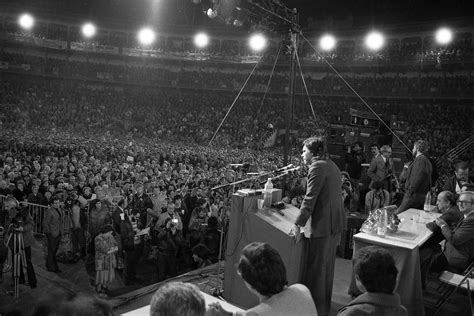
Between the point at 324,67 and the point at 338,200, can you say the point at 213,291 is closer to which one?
the point at 338,200

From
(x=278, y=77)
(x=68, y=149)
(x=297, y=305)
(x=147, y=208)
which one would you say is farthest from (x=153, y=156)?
(x=278, y=77)

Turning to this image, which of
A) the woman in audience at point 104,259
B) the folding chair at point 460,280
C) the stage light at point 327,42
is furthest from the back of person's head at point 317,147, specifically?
the stage light at point 327,42

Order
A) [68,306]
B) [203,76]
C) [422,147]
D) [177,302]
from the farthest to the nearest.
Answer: [203,76] → [422,147] → [177,302] → [68,306]

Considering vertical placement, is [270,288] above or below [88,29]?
below

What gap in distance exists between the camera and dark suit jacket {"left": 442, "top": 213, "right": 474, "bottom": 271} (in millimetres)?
4348

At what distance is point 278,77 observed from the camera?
32344 mm

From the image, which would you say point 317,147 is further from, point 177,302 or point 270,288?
point 177,302

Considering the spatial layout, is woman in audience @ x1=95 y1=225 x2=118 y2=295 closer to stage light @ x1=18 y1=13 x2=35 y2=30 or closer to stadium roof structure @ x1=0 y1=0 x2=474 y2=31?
stadium roof structure @ x1=0 y1=0 x2=474 y2=31

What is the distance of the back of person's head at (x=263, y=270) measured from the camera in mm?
2369

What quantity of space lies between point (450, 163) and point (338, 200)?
13188mm

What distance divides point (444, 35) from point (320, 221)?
85.8ft

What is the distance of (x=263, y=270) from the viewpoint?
238 centimetres

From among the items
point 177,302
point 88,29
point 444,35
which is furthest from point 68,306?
point 88,29

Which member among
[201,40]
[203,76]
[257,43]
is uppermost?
[201,40]
